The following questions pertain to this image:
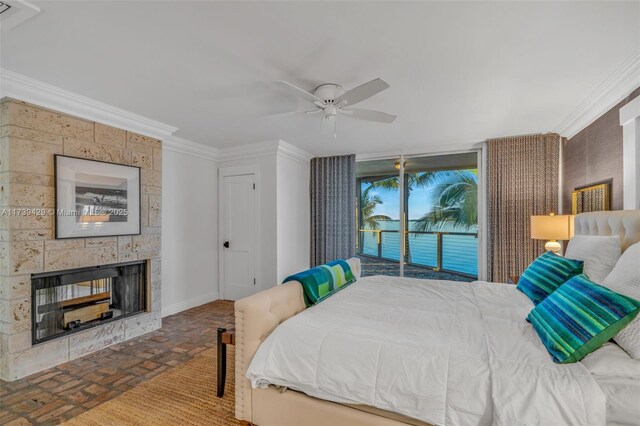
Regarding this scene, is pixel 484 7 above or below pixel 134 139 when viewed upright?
above

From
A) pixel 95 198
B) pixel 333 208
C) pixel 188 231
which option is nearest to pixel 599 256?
pixel 333 208

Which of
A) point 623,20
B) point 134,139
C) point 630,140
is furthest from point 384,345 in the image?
point 134,139

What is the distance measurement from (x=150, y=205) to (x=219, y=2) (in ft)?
8.78

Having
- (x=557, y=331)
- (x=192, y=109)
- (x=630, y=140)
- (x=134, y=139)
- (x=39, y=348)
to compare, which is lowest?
(x=39, y=348)

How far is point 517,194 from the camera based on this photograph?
4043 millimetres

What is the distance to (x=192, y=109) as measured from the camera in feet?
10.1

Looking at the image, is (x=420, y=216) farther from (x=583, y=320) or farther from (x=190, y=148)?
(x=190, y=148)

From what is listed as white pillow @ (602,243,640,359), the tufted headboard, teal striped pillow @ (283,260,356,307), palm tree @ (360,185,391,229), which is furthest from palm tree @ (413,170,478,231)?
white pillow @ (602,243,640,359)

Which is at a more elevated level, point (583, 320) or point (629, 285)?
point (629, 285)

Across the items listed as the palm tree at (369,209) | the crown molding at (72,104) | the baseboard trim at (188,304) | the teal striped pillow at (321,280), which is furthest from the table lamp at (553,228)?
the baseboard trim at (188,304)

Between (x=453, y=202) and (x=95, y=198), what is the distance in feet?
15.3

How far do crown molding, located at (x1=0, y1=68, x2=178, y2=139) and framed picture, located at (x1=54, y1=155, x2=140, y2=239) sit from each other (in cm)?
44

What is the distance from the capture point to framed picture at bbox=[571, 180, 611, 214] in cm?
268

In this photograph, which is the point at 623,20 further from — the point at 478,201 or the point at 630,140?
the point at 478,201
